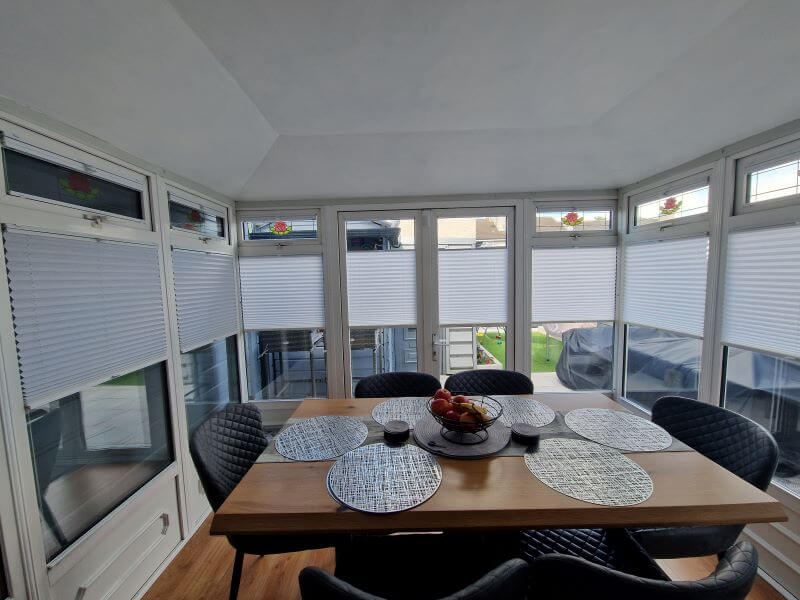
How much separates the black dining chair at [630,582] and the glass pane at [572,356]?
Result: 2124 mm

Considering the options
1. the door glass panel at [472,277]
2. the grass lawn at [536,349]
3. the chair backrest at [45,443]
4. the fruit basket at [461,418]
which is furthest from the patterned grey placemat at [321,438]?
the grass lawn at [536,349]

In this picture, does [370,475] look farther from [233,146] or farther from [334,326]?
[233,146]

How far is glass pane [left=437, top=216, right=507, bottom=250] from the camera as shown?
2.76 m

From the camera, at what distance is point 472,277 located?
2.78 metres

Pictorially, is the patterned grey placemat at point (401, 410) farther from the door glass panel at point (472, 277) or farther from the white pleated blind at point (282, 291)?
the white pleated blind at point (282, 291)

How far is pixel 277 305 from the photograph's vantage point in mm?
2783

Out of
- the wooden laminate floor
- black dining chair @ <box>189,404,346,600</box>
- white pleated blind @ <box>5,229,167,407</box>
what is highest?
white pleated blind @ <box>5,229,167,407</box>

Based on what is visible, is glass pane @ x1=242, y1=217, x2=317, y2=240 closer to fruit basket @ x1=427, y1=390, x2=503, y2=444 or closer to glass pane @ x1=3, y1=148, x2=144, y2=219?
glass pane @ x1=3, y1=148, x2=144, y2=219

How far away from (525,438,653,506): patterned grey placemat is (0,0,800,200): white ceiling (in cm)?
173

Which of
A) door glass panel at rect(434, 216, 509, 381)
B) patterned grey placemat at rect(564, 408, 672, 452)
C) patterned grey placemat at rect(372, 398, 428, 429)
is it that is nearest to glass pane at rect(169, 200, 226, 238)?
patterned grey placemat at rect(372, 398, 428, 429)

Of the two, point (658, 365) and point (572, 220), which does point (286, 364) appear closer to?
point (572, 220)

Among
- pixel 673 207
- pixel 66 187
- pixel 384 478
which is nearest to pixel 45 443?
pixel 66 187

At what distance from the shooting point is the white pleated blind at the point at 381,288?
9.11 feet

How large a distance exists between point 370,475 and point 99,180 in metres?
1.90
